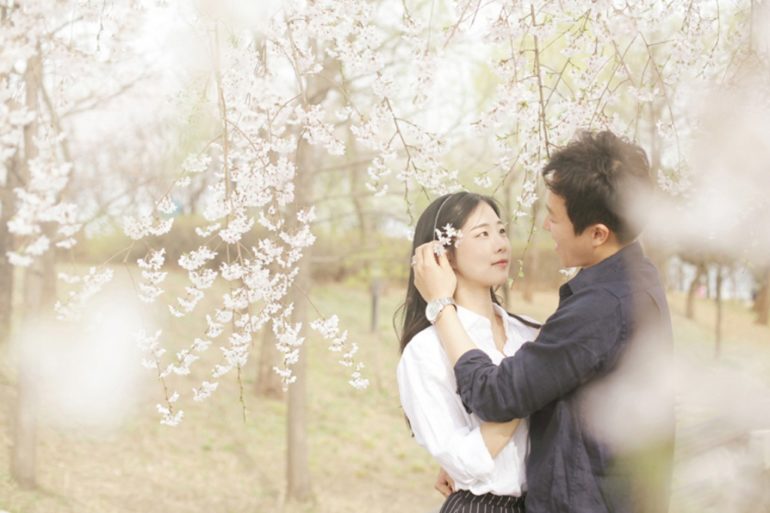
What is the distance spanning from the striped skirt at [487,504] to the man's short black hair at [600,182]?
24.1 inches

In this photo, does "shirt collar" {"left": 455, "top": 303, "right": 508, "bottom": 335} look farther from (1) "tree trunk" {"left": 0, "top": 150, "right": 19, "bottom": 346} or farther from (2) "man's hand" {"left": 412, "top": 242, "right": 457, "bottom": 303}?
(1) "tree trunk" {"left": 0, "top": 150, "right": 19, "bottom": 346}

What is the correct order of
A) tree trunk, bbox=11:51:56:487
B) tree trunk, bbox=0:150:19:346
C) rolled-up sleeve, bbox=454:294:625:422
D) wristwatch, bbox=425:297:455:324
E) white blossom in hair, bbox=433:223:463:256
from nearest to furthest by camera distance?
rolled-up sleeve, bbox=454:294:625:422 → wristwatch, bbox=425:297:455:324 → white blossom in hair, bbox=433:223:463:256 → tree trunk, bbox=11:51:56:487 → tree trunk, bbox=0:150:19:346

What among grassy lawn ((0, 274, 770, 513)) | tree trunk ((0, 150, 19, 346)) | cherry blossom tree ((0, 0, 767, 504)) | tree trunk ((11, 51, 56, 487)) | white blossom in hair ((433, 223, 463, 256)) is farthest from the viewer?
tree trunk ((0, 150, 19, 346))

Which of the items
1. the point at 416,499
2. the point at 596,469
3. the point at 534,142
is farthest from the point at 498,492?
the point at 416,499

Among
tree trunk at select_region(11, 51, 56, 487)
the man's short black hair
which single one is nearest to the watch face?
the man's short black hair

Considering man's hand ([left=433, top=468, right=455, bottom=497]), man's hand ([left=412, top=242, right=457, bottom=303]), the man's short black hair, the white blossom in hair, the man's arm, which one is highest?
the man's short black hair

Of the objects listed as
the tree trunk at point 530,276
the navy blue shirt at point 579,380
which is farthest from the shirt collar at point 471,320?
the tree trunk at point 530,276

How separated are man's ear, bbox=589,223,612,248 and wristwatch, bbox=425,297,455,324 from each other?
1.14ft

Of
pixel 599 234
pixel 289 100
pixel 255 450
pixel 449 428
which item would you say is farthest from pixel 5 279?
pixel 599 234

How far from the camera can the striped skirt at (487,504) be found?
68.9 inches

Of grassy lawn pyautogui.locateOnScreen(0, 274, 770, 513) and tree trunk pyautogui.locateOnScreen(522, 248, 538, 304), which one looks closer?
grassy lawn pyautogui.locateOnScreen(0, 274, 770, 513)

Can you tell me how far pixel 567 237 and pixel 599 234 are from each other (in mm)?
68

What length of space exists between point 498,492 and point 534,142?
4.05 feet

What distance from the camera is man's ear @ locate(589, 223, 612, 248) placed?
→ 167cm
